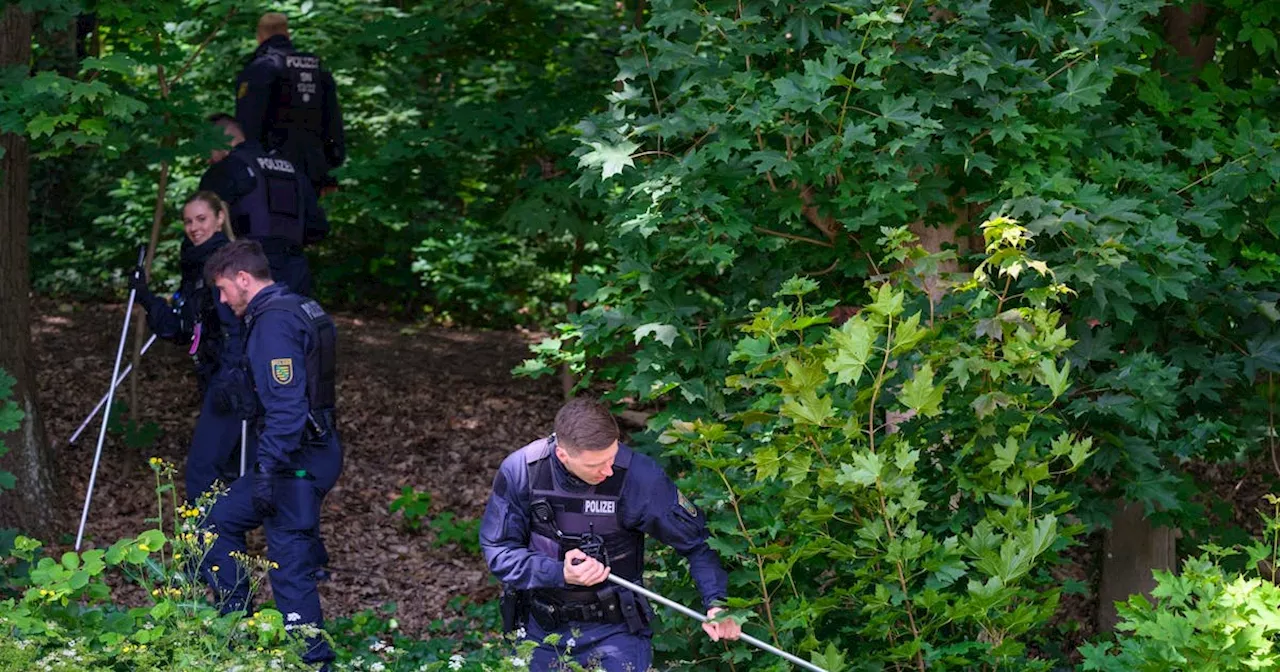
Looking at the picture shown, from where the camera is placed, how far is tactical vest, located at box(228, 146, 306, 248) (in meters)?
8.07

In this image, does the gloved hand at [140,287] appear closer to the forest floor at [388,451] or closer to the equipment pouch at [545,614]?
the forest floor at [388,451]

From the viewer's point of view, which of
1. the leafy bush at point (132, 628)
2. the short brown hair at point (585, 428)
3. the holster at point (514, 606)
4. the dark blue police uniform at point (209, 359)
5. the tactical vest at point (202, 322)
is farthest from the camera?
the tactical vest at point (202, 322)

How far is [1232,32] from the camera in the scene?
6.68 m

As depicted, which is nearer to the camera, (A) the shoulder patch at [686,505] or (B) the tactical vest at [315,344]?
(A) the shoulder patch at [686,505]

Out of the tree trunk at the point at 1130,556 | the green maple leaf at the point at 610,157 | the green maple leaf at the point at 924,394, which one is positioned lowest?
the tree trunk at the point at 1130,556

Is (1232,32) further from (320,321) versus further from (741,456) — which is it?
(320,321)

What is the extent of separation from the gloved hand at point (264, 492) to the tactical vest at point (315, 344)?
332 millimetres

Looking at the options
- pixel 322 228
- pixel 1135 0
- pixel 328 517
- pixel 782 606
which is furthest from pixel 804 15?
pixel 328 517

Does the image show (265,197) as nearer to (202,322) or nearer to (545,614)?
(202,322)

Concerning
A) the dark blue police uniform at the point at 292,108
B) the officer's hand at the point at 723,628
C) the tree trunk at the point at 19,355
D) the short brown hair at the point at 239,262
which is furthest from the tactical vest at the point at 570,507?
the dark blue police uniform at the point at 292,108

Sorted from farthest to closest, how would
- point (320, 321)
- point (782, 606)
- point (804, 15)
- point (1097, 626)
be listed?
point (1097, 626) → point (320, 321) → point (804, 15) → point (782, 606)

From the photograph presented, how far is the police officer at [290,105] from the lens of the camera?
860 centimetres

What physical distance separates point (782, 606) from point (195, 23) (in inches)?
268

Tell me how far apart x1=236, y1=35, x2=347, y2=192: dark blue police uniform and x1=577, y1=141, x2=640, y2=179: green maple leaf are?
3263 mm
